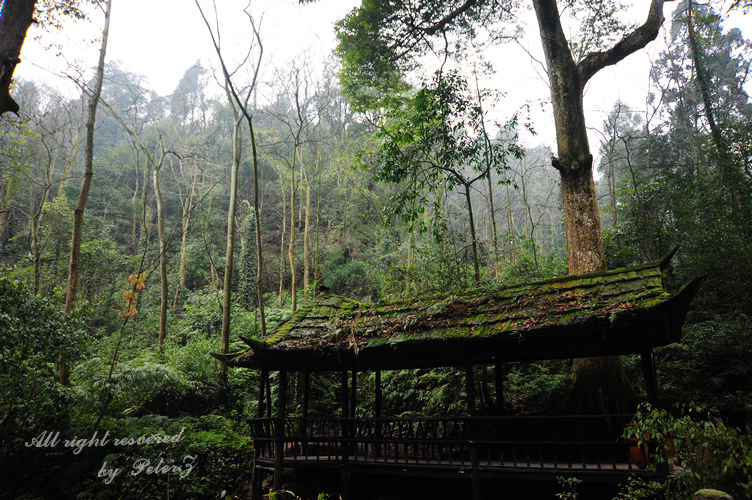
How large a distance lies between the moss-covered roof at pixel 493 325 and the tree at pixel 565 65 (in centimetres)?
122

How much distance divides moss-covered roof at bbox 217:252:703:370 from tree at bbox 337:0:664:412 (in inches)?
47.9

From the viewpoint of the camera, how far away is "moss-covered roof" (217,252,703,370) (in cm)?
482

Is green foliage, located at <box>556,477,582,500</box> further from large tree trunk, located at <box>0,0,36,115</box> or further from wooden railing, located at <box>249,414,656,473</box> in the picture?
large tree trunk, located at <box>0,0,36,115</box>

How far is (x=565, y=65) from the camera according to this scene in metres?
8.45

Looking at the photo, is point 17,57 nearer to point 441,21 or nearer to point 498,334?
point 498,334

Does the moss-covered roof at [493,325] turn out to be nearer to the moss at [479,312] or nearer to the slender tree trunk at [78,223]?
the moss at [479,312]

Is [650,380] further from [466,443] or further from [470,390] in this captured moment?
[466,443]

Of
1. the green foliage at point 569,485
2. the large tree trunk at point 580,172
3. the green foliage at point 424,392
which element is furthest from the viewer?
the green foliage at point 424,392

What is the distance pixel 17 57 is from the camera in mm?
4930

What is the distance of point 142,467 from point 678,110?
30158mm

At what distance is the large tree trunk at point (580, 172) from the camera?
6742mm

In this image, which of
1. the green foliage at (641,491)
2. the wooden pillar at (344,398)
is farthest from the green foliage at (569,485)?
the wooden pillar at (344,398)

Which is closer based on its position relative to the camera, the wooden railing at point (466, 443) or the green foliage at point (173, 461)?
the wooden railing at point (466, 443)

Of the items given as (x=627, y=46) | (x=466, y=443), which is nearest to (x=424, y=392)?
(x=466, y=443)
